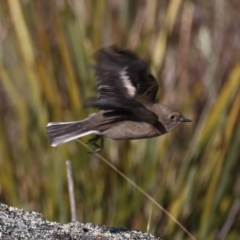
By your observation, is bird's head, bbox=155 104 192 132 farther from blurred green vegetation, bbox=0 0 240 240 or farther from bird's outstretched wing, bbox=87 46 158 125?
blurred green vegetation, bbox=0 0 240 240

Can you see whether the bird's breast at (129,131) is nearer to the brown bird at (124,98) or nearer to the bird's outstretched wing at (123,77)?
the brown bird at (124,98)

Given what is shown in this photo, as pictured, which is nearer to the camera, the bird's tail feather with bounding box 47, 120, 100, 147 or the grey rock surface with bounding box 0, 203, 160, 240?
the grey rock surface with bounding box 0, 203, 160, 240

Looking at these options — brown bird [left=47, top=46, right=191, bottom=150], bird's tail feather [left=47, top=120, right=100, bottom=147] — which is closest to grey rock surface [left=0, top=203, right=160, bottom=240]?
bird's tail feather [left=47, top=120, right=100, bottom=147]

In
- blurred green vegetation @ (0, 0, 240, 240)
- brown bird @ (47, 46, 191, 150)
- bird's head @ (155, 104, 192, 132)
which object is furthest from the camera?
blurred green vegetation @ (0, 0, 240, 240)

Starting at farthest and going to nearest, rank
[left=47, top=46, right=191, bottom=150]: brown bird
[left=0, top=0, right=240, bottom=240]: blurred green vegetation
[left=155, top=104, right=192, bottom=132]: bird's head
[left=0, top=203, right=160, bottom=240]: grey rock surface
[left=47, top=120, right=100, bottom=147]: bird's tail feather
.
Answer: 1. [left=0, top=0, right=240, bottom=240]: blurred green vegetation
2. [left=155, top=104, right=192, bottom=132]: bird's head
3. [left=47, top=46, right=191, bottom=150]: brown bird
4. [left=47, top=120, right=100, bottom=147]: bird's tail feather
5. [left=0, top=203, right=160, bottom=240]: grey rock surface

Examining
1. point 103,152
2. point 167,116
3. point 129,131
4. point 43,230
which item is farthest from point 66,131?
point 103,152

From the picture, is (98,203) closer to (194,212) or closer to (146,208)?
(146,208)
